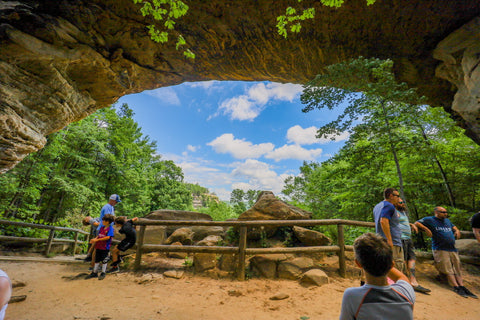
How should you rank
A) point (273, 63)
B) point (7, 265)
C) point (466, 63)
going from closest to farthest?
point (7, 265)
point (466, 63)
point (273, 63)

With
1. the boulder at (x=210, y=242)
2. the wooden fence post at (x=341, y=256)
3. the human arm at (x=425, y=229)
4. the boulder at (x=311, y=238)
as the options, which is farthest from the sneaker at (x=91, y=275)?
the human arm at (x=425, y=229)

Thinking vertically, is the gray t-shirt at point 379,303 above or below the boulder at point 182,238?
above

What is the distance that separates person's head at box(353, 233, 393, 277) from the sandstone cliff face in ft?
24.4

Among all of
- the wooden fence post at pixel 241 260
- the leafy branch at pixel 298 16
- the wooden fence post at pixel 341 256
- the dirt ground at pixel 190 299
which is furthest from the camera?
the wooden fence post at pixel 341 256

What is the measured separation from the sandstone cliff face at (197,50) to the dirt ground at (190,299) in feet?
12.9

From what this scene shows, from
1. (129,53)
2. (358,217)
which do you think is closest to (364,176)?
(358,217)

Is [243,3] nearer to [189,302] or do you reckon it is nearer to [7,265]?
[189,302]

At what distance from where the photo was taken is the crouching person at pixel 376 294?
113 cm

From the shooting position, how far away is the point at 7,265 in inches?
209

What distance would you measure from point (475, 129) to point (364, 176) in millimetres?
3598

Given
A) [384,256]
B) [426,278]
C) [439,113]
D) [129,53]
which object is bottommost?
[426,278]

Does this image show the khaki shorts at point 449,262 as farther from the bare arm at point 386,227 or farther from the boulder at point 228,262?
the boulder at point 228,262

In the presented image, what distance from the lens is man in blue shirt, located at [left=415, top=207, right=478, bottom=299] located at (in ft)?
13.5

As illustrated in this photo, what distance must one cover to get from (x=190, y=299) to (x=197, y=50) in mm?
8138
